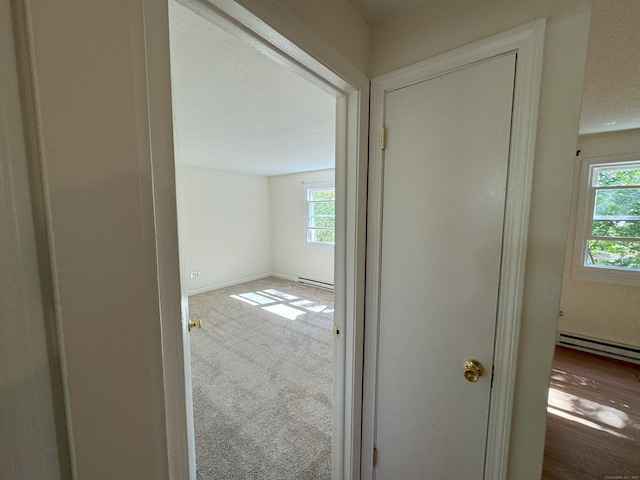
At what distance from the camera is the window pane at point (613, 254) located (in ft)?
9.37

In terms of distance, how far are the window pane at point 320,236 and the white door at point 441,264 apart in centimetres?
403

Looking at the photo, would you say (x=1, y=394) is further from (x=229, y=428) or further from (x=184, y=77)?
(x=229, y=428)

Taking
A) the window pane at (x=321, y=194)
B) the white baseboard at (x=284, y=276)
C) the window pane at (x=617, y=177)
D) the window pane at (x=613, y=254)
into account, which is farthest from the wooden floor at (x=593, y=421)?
the white baseboard at (x=284, y=276)

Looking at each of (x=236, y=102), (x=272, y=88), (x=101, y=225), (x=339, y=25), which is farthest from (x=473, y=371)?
(x=236, y=102)

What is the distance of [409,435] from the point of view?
1220 millimetres

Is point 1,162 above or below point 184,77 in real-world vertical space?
below

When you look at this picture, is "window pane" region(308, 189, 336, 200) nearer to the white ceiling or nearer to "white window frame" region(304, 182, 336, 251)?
"white window frame" region(304, 182, 336, 251)

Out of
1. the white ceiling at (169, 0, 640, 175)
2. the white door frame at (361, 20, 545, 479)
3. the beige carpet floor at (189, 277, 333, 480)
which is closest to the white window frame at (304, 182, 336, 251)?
the beige carpet floor at (189, 277, 333, 480)

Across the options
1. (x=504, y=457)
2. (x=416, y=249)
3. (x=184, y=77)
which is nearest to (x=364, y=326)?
(x=416, y=249)

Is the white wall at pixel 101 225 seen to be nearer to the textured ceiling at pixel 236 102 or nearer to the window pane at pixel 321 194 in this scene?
the textured ceiling at pixel 236 102

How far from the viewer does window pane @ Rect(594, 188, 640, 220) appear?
284 cm

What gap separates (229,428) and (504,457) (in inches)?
68.9

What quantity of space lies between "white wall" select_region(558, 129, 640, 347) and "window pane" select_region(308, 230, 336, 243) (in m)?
3.61

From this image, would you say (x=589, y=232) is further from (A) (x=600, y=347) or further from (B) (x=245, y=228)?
(B) (x=245, y=228)
